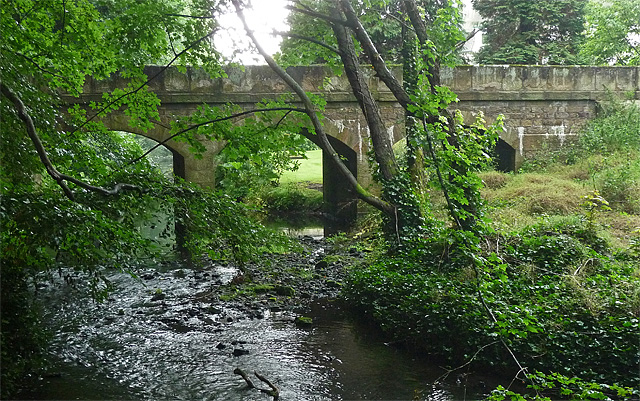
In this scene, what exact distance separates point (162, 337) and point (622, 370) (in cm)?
480

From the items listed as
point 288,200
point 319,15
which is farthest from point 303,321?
point 288,200

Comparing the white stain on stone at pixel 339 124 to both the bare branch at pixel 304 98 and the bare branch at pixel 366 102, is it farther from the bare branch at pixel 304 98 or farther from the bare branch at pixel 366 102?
the bare branch at pixel 304 98

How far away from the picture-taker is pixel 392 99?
14484 millimetres

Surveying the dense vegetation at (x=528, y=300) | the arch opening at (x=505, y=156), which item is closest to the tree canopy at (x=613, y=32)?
the arch opening at (x=505, y=156)

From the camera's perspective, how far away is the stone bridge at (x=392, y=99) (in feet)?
43.0

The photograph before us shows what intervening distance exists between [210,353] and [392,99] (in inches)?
365

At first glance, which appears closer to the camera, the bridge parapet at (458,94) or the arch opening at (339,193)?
the bridge parapet at (458,94)

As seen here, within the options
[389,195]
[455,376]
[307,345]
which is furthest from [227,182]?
[455,376]

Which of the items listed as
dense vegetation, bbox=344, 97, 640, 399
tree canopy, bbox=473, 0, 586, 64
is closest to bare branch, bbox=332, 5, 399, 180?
dense vegetation, bbox=344, 97, 640, 399

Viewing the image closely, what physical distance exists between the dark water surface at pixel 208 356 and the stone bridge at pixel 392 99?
211 inches

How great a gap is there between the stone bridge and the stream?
517 centimetres

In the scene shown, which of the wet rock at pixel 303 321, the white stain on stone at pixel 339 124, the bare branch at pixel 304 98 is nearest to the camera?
the bare branch at pixel 304 98

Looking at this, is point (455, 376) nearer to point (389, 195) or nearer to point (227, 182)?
point (389, 195)

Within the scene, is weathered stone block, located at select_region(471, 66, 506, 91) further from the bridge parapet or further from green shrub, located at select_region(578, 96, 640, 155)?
green shrub, located at select_region(578, 96, 640, 155)
